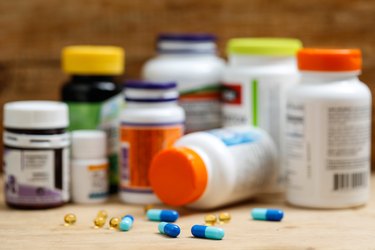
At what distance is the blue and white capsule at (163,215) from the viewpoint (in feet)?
3.29

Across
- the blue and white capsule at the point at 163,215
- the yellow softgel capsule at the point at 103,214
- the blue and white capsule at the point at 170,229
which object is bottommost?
the yellow softgel capsule at the point at 103,214

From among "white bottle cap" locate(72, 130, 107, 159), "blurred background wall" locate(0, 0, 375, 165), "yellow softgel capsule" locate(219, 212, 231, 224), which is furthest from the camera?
"blurred background wall" locate(0, 0, 375, 165)

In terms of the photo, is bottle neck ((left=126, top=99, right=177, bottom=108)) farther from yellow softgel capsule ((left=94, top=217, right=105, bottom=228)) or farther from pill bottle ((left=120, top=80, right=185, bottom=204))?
yellow softgel capsule ((left=94, top=217, right=105, bottom=228))

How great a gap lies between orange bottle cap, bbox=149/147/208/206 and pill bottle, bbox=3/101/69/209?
13 centimetres

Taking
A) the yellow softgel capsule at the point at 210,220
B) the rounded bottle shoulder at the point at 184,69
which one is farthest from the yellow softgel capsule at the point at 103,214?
the rounded bottle shoulder at the point at 184,69

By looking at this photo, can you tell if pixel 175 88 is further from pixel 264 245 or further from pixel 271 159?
pixel 264 245

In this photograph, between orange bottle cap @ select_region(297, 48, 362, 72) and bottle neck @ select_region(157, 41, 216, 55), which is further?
bottle neck @ select_region(157, 41, 216, 55)

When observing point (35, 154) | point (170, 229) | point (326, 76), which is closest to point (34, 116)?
point (35, 154)

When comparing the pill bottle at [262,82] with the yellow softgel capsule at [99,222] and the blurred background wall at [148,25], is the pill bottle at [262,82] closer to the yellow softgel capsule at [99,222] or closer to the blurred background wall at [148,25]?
the blurred background wall at [148,25]

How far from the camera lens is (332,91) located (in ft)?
3.41

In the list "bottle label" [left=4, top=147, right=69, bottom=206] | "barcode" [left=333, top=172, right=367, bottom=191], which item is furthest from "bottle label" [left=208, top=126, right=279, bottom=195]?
"bottle label" [left=4, top=147, right=69, bottom=206]

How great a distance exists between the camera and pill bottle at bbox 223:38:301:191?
1.15 meters

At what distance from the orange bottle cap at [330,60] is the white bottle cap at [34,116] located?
32 cm

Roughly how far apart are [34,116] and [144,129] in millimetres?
146
